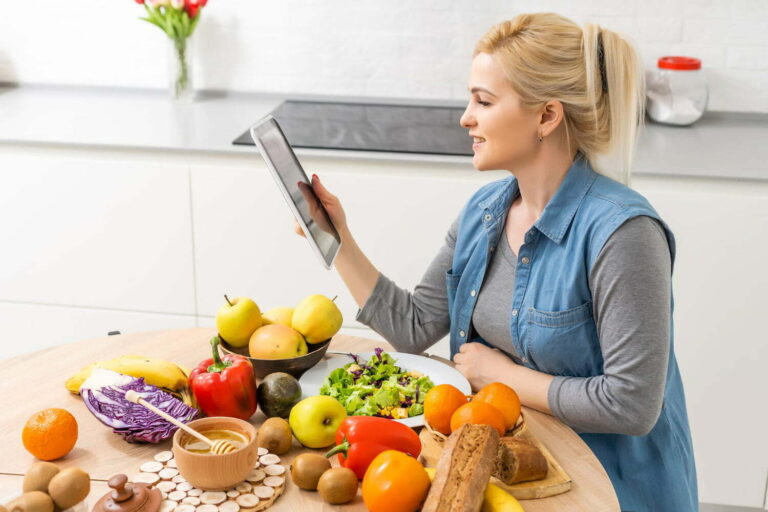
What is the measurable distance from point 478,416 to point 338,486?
9.2 inches

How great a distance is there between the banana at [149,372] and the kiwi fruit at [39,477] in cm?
26

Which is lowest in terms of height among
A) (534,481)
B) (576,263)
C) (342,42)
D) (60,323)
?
(60,323)

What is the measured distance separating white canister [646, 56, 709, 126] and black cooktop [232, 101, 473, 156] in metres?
0.64

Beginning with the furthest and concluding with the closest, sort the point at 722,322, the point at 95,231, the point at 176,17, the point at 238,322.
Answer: the point at 176,17
the point at 95,231
the point at 722,322
the point at 238,322

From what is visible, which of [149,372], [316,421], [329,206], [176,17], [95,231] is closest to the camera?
[316,421]

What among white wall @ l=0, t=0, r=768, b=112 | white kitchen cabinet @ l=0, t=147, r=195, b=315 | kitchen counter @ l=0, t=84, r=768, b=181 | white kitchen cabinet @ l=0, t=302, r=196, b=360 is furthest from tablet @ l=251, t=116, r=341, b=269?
white wall @ l=0, t=0, r=768, b=112

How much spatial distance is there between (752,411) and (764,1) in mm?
1266

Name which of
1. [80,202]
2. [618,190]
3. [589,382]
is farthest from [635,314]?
[80,202]

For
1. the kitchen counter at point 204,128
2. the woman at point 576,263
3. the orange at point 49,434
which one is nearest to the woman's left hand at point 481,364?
the woman at point 576,263

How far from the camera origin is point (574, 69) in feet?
5.24

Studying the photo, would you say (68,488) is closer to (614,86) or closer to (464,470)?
(464,470)

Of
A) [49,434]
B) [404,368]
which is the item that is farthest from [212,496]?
[404,368]

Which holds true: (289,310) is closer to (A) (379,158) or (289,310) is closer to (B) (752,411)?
(A) (379,158)

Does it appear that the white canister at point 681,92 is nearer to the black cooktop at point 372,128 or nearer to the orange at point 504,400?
the black cooktop at point 372,128
